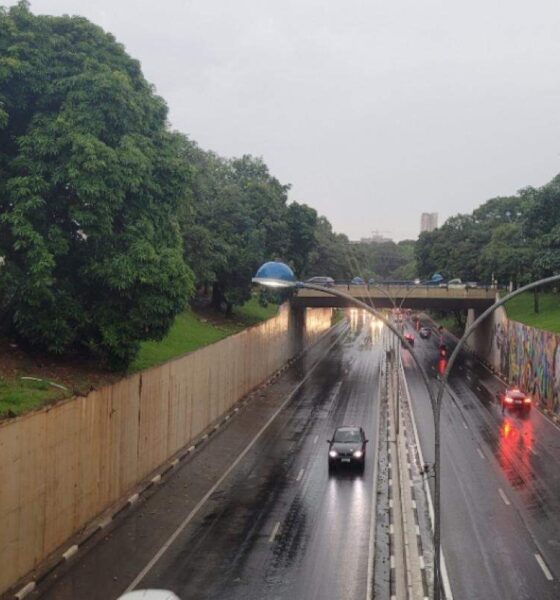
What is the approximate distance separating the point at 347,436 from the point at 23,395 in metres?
15.8

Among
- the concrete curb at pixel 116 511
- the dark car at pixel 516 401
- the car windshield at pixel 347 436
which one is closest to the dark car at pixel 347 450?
the car windshield at pixel 347 436

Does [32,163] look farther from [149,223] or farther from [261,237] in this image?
[261,237]

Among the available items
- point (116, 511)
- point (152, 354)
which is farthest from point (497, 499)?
point (152, 354)

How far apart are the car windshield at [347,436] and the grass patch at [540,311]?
2433 cm

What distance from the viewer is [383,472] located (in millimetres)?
31359

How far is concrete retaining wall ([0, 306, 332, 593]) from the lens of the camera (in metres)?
18.7

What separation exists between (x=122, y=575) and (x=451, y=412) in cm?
3155

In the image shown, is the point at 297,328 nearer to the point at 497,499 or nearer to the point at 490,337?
the point at 490,337

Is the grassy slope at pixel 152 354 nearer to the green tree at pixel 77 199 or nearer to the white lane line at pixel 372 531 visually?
the green tree at pixel 77 199

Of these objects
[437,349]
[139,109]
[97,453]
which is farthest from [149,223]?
[437,349]

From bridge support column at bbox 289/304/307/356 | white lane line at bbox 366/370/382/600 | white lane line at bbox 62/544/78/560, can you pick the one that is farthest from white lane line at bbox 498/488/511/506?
bridge support column at bbox 289/304/307/356

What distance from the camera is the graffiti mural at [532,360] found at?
153 feet

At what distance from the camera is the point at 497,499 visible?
88.9ft

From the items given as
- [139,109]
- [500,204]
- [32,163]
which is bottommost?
[32,163]
